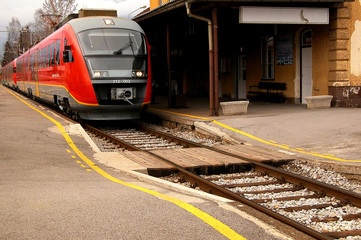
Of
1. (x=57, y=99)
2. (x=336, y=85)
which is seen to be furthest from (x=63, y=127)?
(x=336, y=85)

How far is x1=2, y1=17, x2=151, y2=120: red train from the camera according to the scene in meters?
13.2

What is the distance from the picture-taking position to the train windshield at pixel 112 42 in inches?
528

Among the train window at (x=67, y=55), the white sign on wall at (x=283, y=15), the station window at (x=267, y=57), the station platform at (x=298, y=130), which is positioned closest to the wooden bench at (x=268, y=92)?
the station window at (x=267, y=57)

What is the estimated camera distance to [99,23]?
1397 cm

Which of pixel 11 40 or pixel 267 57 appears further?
pixel 11 40

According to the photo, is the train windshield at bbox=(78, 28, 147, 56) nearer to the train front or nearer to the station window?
the train front

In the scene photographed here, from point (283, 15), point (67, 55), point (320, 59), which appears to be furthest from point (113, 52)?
point (320, 59)

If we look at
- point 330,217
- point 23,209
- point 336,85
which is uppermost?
point 336,85

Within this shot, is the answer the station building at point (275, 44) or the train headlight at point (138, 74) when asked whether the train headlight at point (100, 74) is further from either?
the station building at point (275, 44)

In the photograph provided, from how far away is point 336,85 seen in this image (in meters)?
15.3

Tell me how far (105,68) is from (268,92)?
27.4ft

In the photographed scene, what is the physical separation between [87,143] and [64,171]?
9.77 ft

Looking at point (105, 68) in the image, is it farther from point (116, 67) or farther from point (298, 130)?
point (298, 130)

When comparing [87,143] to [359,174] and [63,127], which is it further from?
[359,174]
